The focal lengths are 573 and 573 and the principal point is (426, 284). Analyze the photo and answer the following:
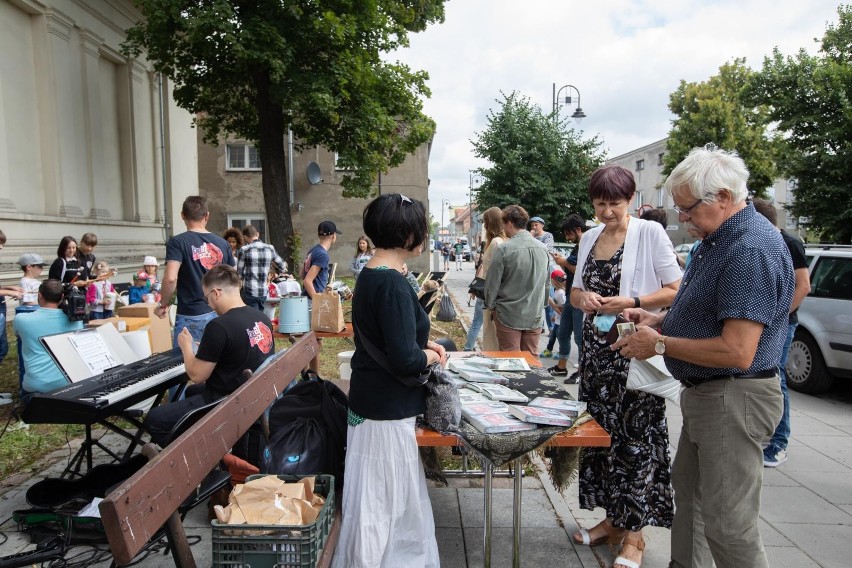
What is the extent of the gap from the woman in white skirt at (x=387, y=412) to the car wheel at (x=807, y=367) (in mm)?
5972

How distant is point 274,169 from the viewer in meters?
13.5

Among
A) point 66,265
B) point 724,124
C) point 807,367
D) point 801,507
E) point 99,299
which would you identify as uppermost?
point 724,124

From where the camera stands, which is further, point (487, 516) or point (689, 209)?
point (487, 516)

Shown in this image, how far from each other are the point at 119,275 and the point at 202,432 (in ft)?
40.5

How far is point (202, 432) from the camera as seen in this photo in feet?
7.04

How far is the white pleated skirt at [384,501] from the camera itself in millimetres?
2426

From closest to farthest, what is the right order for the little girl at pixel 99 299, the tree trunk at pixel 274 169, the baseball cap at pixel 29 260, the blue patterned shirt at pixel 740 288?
the blue patterned shirt at pixel 740 288 → the baseball cap at pixel 29 260 → the little girl at pixel 99 299 → the tree trunk at pixel 274 169

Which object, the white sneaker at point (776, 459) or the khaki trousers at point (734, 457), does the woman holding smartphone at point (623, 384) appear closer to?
the khaki trousers at point (734, 457)

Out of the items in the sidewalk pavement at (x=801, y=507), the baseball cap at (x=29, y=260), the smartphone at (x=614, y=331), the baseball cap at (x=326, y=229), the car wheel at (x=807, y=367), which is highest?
the baseball cap at (x=326, y=229)

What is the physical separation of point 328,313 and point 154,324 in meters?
3.14

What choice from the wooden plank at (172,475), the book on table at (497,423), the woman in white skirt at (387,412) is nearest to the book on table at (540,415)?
the book on table at (497,423)

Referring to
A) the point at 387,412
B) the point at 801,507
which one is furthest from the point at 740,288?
the point at 801,507

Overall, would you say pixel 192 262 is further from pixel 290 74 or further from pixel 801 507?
pixel 290 74

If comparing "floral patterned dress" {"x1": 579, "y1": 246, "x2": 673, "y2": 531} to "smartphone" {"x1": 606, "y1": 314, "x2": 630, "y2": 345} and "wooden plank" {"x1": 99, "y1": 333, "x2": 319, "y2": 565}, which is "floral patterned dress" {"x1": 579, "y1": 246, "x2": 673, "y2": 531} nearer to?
"smartphone" {"x1": 606, "y1": 314, "x2": 630, "y2": 345}
